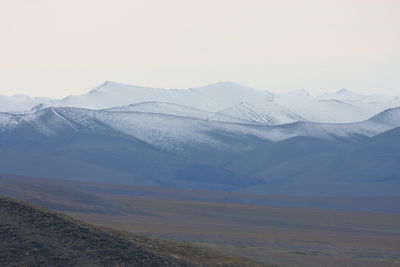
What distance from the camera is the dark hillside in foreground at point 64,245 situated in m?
31.9

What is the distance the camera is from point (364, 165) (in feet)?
548

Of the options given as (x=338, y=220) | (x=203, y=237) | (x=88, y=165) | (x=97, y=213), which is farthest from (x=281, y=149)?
(x=203, y=237)

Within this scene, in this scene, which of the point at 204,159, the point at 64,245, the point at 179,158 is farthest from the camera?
the point at 204,159

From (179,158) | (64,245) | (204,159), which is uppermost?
(204,159)

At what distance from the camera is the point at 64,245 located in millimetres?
32781

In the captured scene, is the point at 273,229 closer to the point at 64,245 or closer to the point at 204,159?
the point at 64,245

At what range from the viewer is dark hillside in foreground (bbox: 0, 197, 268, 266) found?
105ft

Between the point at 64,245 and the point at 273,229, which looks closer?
the point at 64,245

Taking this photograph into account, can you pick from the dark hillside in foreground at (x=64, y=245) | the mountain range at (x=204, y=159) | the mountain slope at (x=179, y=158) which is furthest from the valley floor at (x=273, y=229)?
the mountain slope at (x=179, y=158)

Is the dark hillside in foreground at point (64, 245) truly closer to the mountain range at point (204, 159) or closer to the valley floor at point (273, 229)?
the valley floor at point (273, 229)

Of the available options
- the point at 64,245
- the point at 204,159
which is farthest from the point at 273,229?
the point at 204,159

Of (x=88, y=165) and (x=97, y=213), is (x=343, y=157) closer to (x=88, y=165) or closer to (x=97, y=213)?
(x=88, y=165)

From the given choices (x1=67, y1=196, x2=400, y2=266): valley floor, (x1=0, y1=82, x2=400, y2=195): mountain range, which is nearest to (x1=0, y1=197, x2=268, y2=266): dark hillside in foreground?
(x1=67, y1=196, x2=400, y2=266): valley floor

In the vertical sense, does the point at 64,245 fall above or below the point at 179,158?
below
